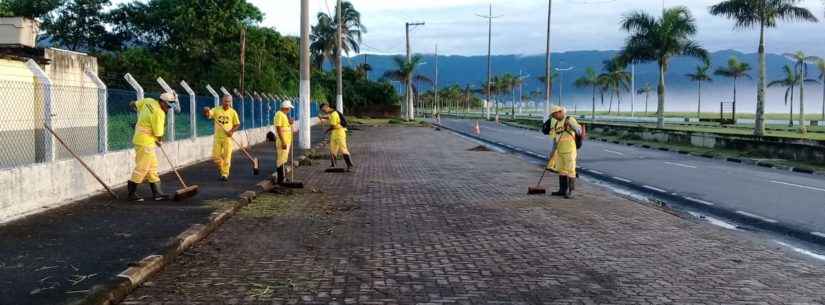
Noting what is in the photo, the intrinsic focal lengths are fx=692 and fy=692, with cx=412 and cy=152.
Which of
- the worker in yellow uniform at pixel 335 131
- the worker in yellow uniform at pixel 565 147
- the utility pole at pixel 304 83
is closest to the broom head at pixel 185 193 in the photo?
the worker in yellow uniform at pixel 335 131

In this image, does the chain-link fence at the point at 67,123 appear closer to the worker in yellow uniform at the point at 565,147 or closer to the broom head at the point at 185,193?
the broom head at the point at 185,193

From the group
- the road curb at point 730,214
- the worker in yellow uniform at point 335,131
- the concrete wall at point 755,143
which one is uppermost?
the worker in yellow uniform at point 335,131

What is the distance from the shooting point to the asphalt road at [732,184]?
10121mm

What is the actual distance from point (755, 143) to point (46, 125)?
21.4m

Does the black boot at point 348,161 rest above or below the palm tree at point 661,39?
below

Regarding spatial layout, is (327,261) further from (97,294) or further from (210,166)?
(210,166)

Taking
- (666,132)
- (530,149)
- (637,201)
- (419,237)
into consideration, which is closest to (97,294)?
(419,237)

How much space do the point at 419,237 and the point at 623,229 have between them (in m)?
2.61

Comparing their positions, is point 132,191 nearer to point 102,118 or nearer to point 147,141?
point 147,141

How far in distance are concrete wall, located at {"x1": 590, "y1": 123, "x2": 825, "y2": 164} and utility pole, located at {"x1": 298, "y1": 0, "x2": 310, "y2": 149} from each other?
48.5 feet

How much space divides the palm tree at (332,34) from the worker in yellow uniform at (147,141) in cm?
5486

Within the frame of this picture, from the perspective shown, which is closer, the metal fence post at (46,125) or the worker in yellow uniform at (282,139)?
the metal fence post at (46,125)

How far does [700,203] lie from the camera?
1130cm

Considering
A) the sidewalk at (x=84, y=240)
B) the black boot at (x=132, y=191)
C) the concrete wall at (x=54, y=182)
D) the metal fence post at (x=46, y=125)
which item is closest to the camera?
the sidewalk at (x=84, y=240)
